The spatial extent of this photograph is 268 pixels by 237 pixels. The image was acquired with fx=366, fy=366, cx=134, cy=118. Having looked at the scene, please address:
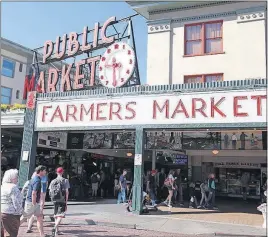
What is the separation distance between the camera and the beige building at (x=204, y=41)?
19.4 metres

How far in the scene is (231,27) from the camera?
19.8 metres

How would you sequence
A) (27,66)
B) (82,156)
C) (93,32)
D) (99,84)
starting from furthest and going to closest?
1. (27,66)
2. (82,156)
3. (93,32)
4. (99,84)

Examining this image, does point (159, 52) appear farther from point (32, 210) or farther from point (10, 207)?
point (10, 207)

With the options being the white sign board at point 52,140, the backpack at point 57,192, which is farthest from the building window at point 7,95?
the backpack at point 57,192

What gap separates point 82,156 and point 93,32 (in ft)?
25.7

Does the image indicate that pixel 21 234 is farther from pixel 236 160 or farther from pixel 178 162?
pixel 236 160

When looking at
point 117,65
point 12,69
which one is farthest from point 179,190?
point 12,69

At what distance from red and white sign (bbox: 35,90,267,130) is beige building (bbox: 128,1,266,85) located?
5.63m

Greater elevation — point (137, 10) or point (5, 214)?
point (137, 10)

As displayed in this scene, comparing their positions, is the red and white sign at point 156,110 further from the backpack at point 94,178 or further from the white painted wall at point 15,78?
the white painted wall at point 15,78

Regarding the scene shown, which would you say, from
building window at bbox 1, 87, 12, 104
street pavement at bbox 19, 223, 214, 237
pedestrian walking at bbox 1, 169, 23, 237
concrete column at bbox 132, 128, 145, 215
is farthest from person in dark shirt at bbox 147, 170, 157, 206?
building window at bbox 1, 87, 12, 104

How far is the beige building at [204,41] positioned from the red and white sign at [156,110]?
18.5 feet

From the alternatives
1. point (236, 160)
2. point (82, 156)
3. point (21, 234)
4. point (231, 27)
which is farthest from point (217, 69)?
point (21, 234)

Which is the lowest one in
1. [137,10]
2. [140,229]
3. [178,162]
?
[140,229]
